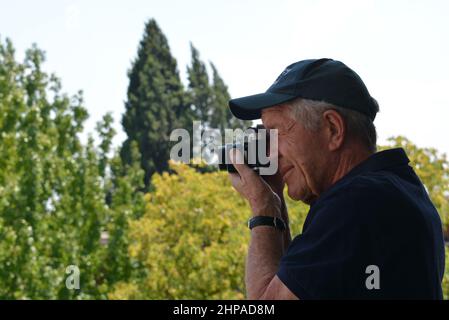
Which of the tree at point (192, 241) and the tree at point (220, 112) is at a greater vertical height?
the tree at point (220, 112)

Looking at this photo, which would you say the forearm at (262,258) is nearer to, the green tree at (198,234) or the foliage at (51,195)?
the green tree at (198,234)

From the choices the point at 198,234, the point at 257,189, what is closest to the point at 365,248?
the point at 257,189

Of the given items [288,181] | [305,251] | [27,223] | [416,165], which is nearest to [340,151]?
[288,181]

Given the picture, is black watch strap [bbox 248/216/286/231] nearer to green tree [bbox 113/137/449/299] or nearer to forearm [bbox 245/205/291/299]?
forearm [bbox 245/205/291/299]

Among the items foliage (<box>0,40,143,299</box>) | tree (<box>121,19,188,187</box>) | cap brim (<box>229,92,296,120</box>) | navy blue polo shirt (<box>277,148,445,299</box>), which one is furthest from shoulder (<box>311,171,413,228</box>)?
tree (<box>121,19,188,187</box>)

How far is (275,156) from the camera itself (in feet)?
6.71

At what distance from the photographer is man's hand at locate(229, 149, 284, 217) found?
2.05 meters

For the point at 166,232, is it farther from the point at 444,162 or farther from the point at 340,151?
the point at 340,151

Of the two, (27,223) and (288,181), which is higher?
(27,223)

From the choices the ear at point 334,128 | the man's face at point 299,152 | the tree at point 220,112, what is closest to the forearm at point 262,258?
the man's face at point 299,152

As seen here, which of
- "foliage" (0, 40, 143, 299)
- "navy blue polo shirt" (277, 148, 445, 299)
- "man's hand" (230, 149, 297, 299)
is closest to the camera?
"navy blue polo shirt" (277, 148, 445, 299)

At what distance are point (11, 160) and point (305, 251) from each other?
13319mm

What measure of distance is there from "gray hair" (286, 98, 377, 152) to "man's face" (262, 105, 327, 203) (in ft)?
0.05

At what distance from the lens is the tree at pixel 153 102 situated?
36906mm
